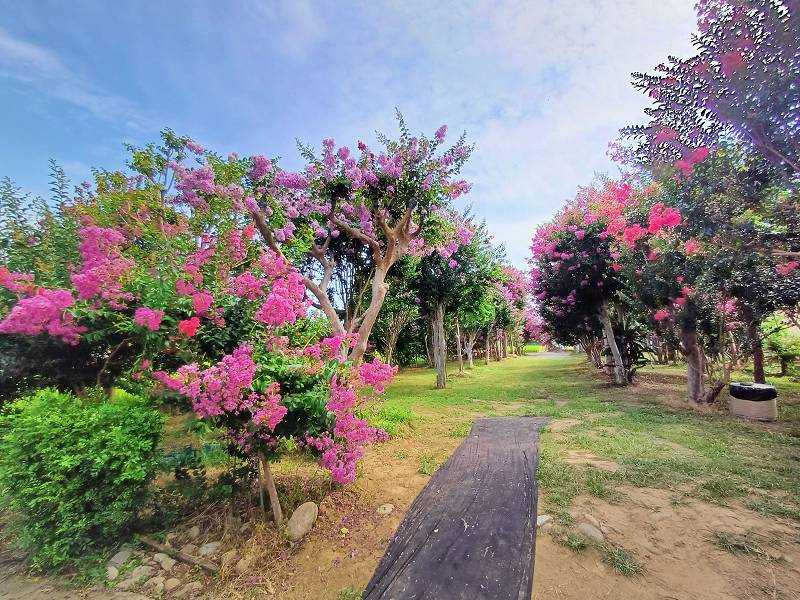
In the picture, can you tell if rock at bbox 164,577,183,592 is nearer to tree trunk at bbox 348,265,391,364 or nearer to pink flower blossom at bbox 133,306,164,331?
pink flower blossom at bbox 133,306,164,331

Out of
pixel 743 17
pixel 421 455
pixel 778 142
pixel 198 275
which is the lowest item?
pixel 421 455

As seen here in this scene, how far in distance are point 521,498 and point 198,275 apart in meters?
4.26

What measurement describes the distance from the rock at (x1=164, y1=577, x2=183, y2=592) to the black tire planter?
9.65 m

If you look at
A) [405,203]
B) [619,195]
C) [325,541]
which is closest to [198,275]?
[325,541]

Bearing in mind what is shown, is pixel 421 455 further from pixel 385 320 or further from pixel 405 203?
pixel 385 320

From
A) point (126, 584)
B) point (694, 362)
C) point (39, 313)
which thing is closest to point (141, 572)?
point (126, 584)

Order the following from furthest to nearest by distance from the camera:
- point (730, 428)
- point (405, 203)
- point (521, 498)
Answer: point (405, 203)
point (730, 428)
point (521, 498)

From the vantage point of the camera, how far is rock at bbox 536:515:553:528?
3.12 m

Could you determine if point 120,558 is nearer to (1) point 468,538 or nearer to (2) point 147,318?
(2) point 147,318

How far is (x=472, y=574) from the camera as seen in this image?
2529mm

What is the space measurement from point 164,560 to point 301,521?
44.7 inches

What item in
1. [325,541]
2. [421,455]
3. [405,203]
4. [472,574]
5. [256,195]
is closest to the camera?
[472,574]

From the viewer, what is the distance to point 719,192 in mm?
4141

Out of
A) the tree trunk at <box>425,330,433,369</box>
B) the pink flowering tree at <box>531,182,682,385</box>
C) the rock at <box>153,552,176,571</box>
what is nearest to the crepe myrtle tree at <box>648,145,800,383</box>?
the pink flowering tree at <box>531,182,682,385</box>
